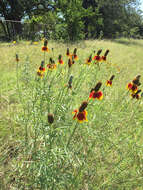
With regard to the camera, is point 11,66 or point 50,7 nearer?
point 11,66

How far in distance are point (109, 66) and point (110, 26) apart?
12.9 metres

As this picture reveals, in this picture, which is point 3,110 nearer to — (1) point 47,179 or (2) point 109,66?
(1) point 47,179

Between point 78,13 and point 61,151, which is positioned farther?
point 78,13

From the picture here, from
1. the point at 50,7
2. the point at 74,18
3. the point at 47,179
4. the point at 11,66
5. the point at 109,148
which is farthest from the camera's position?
the point at 50,7

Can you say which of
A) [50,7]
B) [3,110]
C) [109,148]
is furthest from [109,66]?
[50,7]

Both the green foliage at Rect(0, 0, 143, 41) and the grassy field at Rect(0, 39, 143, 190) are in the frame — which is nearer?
the grassy field at Rect(0, 39, 143, 190)

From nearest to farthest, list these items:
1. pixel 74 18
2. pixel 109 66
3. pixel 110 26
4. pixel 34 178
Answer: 1. pixel 34 178
2. pixel 109 66
3. pixel 74 18
4. pixel 110 26

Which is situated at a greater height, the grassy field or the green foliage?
the green foliage

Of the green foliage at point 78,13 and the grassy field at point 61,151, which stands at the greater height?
the green foliage at point 78,13

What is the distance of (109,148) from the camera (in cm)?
119

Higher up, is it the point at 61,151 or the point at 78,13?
the point at 78,13

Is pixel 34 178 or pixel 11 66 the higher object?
pixel 11 66

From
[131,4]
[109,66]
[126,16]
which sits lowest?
[109,66]

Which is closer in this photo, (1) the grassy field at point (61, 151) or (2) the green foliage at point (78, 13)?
(1) the grassy field at point (61, 151)
